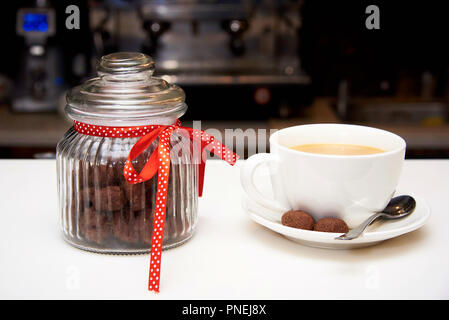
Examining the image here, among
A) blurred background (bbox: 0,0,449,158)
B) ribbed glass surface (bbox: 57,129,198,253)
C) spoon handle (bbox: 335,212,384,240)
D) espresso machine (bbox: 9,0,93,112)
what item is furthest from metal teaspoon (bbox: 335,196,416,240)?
espresso machine (bbox: 9,0,93,112)

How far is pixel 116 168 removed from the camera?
0.78m

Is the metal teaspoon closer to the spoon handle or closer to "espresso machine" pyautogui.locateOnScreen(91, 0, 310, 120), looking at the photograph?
the spoon handle

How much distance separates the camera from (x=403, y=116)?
2744 mm

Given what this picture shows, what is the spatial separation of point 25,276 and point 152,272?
152mm

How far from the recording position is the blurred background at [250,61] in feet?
7.65

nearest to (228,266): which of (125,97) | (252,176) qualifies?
(252,176)

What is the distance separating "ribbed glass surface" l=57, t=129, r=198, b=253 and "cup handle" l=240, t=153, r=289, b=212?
0.24ft

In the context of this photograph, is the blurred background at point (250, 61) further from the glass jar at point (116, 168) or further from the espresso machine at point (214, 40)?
the glass jar at point (116, 168)

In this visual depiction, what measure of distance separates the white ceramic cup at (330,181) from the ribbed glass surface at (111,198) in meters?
0.10

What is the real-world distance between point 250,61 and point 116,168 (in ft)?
6.15

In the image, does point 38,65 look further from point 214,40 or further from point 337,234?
point 337,234

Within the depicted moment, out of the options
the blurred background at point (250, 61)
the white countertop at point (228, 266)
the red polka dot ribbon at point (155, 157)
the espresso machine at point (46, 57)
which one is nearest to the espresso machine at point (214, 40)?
the blurred background at point (250, 61)

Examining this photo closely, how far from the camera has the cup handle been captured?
2.72ft

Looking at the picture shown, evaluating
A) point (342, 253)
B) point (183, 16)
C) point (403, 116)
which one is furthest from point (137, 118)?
point (403, 116)
